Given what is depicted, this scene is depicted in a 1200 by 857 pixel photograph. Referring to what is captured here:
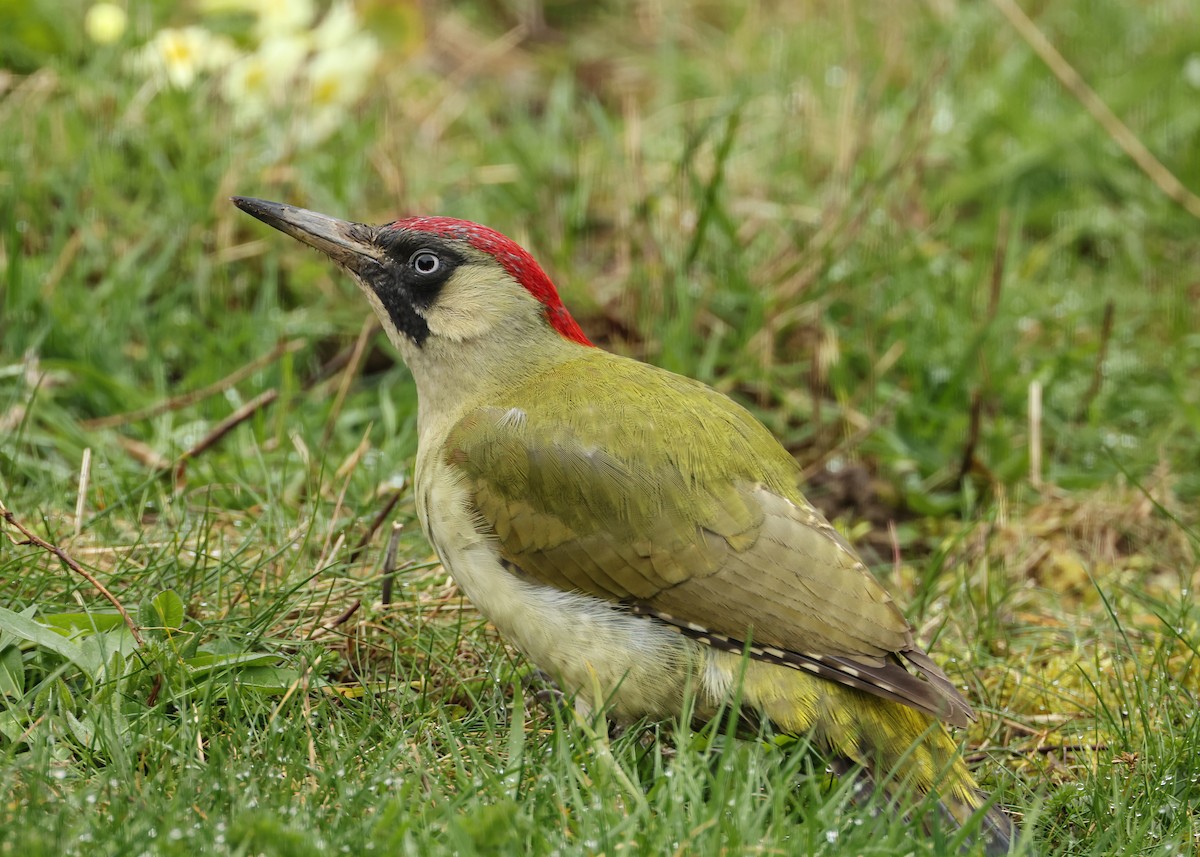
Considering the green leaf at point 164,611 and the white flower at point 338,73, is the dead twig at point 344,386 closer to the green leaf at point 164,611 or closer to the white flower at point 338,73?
the green leaf at point 164,611

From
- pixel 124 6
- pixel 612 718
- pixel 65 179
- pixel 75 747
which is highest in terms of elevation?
pixel 124 6

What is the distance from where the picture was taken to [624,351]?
16.8ft

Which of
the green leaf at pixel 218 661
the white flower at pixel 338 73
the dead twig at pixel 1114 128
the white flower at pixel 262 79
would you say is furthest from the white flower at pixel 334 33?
the green leaf at pixel 218 661

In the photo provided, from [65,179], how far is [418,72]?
2254 mm

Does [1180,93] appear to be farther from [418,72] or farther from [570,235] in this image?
[418,72]

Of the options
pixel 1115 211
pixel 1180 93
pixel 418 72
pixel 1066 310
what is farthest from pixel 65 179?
pixel 1180 93

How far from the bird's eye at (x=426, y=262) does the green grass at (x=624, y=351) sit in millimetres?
569

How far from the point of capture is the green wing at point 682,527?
305cm

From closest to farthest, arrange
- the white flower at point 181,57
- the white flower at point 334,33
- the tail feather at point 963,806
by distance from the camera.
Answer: the tail feather at point 963,806 → the white flower at point 181,57 → the white flower at point 334,33

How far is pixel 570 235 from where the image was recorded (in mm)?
5309

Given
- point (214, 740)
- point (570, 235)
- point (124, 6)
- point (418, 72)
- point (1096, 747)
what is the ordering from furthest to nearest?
point (418, 72) < point (124, 6) < point (570, 235) < point (1096, 747) < point (214, 740)

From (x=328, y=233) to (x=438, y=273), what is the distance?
312 mm

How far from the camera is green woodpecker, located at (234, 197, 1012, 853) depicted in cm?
304

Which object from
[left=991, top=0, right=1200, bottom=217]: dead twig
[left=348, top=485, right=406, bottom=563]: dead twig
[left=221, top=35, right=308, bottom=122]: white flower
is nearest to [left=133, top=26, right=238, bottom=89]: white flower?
[left=221, top=35, right=308, bottom=122]: white flower
